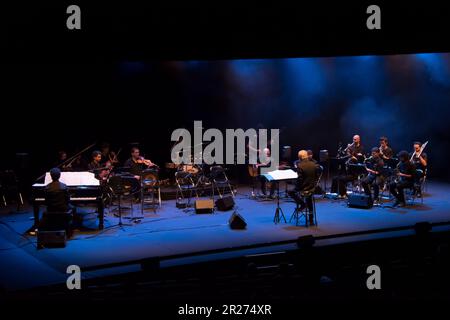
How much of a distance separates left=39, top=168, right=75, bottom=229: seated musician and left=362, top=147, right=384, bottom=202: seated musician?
22.5 ft

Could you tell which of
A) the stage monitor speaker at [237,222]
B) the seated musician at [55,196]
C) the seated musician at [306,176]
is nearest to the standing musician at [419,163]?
the seated musician at [306,176]

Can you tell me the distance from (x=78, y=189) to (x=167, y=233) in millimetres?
1924

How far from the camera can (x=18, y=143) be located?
13.8 metres

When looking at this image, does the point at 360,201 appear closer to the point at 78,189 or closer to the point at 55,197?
the point at 78,189

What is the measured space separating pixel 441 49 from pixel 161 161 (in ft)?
27.3

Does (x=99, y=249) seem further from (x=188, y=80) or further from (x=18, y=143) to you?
(x=188, y=80)

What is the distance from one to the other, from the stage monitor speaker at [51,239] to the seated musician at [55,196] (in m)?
0.22

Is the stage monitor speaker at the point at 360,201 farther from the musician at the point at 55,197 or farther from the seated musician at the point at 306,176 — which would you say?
the musician at the point at 55,197

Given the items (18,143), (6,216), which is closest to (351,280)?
(6,216)

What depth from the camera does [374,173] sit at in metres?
12.8

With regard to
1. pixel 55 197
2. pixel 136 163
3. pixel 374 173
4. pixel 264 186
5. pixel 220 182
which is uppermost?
pixel 136 163

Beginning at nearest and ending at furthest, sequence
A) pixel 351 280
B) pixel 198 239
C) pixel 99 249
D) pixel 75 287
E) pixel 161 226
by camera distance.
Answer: pixel 75 287 < pixel 351 280 < pixel 99 249 < pixel 198 239 < pixel 161 226

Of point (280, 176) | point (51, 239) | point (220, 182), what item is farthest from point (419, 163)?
point (51, 239)

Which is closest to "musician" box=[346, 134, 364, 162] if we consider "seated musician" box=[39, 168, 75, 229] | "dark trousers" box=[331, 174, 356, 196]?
"dark trousers" box=[331, 174, 356, 196]
